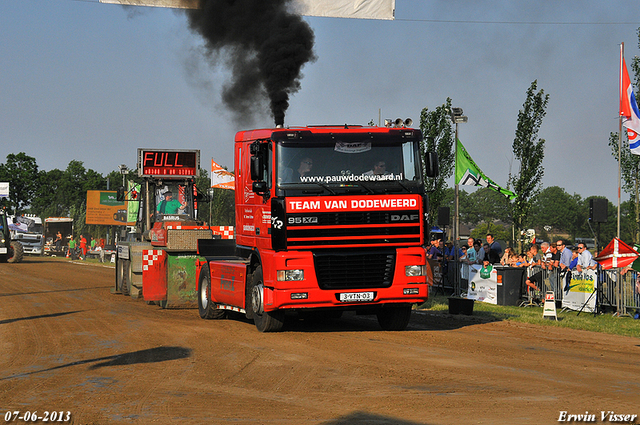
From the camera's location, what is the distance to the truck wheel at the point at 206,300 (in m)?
15.1

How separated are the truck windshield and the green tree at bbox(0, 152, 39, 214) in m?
82.8

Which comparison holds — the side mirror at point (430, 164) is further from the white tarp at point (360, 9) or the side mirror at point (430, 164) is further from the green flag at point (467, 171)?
the green flag at point (467, 171)

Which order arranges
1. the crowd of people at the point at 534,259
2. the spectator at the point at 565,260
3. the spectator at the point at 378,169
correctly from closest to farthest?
the spectator at the point at 378,169 < the crowd of people at the point at 534,259 < the spectator at the point at 565,260

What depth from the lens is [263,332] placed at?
12.9 m

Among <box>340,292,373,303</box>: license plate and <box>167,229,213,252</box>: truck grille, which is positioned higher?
<box>167,229,213,252</box>: truck grille

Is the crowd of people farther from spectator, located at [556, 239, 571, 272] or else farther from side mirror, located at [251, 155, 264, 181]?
side mirror, located at [251, 155, 264, 181]

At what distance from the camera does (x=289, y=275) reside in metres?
11.9

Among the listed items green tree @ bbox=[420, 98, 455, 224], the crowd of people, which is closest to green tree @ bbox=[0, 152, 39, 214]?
green tree @ bbox=[420, 98, 455, 224]

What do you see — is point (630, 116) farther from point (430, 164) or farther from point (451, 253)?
point (430, 164)

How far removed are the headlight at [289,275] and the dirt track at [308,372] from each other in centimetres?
101

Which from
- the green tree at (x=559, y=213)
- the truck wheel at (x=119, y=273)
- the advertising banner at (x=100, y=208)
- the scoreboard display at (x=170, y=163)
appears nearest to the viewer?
the scoreboard display at (x=170, y=163)

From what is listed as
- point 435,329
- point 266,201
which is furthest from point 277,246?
point 435,329

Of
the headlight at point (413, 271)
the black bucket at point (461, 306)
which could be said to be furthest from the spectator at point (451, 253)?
the headlight at point (413, 271)

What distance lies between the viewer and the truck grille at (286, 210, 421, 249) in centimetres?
1189
